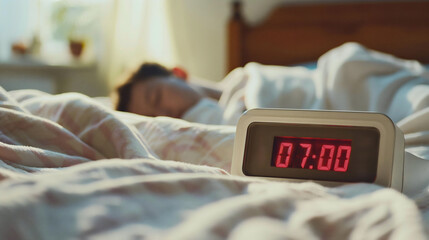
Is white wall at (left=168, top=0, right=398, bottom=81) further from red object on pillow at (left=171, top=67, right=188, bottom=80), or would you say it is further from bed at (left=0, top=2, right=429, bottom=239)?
bed at (left=0, top=2, right=429, bottom=239)

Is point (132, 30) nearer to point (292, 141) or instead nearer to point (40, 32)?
point (40, 32)

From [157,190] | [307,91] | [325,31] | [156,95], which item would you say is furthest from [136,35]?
[157,190]

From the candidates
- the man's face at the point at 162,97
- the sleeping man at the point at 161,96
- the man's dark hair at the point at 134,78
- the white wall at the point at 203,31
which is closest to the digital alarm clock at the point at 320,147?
the sleeping man at the point at 161,96

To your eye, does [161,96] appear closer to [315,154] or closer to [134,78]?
[134,78]

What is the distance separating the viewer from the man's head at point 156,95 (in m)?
1.58

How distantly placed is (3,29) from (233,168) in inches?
93.1

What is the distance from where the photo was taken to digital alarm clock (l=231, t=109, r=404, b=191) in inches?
26.6

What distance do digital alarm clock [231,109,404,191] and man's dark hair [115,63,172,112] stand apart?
96 centimetres

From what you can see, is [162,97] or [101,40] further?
[101,40]

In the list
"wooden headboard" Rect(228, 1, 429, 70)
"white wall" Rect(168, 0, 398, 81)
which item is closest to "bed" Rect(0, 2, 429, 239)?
"wooden headboard" Rect(228, 1, 429, 70)

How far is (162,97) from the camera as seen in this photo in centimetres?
162

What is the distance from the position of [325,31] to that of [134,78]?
34.1 inches

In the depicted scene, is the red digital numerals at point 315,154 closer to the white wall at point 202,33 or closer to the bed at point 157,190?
the bed at point 157,190

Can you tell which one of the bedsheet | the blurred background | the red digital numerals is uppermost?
the bedsheet
